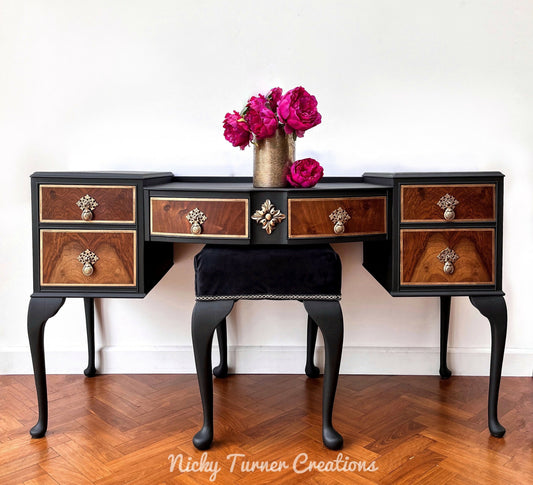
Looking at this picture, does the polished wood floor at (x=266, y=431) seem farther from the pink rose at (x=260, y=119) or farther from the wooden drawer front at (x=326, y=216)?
the pink rose at (x=260, y=119)

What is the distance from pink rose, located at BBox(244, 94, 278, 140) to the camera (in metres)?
1.92

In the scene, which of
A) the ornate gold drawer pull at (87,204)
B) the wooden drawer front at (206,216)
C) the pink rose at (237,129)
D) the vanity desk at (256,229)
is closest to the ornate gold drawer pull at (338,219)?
the vanity desk at (256,229)

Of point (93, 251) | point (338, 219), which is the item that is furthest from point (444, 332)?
point (93, 251)

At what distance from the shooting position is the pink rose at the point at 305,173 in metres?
1.93

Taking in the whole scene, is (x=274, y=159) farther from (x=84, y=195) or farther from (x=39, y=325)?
(x=39, y=325)

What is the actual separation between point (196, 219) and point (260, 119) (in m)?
0.42

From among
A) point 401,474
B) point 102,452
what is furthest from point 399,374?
point 102,452

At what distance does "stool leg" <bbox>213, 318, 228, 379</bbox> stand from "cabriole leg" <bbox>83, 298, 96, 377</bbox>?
572mm

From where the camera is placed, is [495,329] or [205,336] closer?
[205,336]

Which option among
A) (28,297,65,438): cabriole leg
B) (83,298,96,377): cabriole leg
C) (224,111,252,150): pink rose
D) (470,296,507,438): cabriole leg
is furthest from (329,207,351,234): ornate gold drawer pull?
(83,298,96,377): cabriole leg

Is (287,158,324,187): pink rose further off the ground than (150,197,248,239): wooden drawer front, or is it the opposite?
(287,158,324,187): pink rose

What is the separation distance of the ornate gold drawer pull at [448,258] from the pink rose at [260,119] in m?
0.75

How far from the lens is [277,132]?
6.49ft

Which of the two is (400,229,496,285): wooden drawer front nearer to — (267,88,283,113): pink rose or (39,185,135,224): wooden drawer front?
(267,88,283,113): pink rose
